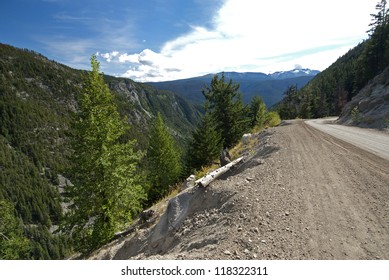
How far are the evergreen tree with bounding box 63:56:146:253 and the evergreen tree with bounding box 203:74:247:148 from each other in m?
18.8

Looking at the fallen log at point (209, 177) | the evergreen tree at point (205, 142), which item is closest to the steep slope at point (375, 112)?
the evergreen tree at point (205, 142)

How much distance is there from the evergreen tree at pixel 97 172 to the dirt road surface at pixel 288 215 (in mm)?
2029

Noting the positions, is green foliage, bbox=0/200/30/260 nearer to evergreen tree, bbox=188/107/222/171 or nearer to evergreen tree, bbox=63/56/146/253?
evergreen tree, bbox=63/56/146/253

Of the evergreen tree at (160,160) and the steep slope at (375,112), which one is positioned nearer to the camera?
the steep slope at (375,112)

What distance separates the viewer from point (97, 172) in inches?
462

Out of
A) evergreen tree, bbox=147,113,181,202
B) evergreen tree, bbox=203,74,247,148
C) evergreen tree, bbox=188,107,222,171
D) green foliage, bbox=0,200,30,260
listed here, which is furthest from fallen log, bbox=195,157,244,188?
green foliage, bbox=0,200,30,260

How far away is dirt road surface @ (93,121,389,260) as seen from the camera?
4.90 meters

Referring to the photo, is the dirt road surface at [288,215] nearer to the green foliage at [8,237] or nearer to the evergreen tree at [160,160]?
the evergreen tree at [160,160]

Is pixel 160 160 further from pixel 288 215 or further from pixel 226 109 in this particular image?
pixel 288 215

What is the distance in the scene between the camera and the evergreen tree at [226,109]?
29.8 meters

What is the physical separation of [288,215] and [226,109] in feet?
81.0

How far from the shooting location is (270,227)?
5.58 meters
